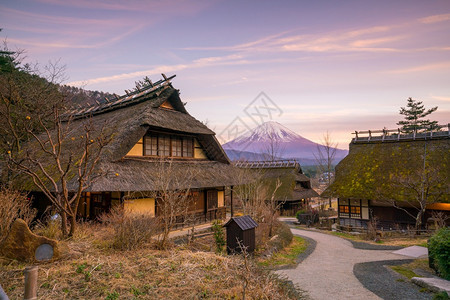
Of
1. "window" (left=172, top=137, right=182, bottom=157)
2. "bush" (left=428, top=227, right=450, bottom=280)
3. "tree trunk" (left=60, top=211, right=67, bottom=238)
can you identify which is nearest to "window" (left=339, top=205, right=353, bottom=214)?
"bush" (left=428, top=227, right=450, bottom=280)

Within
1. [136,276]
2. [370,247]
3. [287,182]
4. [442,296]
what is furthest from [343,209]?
[136,276]

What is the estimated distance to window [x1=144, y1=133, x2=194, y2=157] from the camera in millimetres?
14845

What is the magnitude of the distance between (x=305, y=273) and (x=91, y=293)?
762 centimetres

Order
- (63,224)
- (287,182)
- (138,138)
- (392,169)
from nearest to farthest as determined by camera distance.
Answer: (63,224), (138,138), (392,169), (287,182)

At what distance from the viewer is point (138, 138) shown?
13203mm

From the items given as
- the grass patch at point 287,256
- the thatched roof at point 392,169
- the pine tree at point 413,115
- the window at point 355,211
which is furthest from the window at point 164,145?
the pine tree at point 413,115

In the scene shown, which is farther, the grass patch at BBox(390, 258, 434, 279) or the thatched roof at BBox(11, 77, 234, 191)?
the thatched roof at BBox(11, 77, 234, 191)

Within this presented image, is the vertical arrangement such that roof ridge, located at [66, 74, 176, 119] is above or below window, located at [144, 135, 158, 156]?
above

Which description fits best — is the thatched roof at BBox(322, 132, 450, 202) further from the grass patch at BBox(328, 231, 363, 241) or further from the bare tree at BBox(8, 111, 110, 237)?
the bare tree at BBox(8, 111, 110, 237)

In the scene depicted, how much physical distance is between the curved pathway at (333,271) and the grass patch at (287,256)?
61 cm

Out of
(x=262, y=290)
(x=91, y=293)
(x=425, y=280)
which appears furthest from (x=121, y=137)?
(x=425, y=280)

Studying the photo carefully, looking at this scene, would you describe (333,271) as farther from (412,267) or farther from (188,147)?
(188,147)

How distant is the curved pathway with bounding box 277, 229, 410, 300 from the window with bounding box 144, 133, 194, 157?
28.8 feet

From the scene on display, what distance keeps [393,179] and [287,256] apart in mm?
11915
